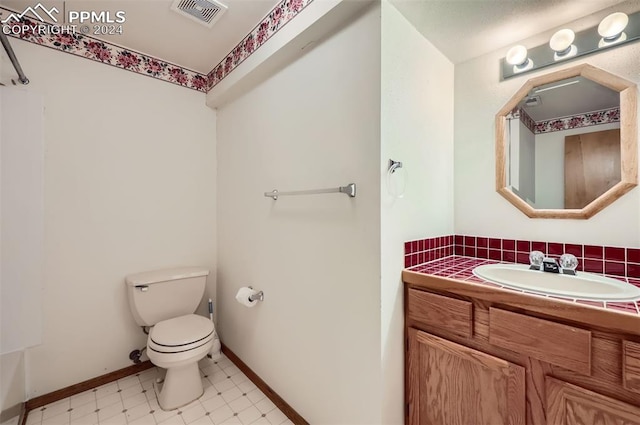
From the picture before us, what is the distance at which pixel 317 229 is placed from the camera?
1382mm

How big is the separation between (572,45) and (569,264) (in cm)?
94

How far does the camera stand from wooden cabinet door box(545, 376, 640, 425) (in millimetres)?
757

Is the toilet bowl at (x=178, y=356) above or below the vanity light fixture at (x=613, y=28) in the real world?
below

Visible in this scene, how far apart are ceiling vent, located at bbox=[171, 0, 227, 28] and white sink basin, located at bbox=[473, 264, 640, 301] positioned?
72.9 inches

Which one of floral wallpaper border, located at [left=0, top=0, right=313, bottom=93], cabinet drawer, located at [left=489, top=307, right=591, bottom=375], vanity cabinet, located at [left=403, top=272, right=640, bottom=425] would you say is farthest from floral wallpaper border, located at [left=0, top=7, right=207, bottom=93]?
cabinet drawer, located at [left=489, top=307, right=591, bottom=375]

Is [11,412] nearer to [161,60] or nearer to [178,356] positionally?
[178,356]

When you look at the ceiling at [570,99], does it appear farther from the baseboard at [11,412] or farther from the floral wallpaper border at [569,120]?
the baseboard at [11,412]

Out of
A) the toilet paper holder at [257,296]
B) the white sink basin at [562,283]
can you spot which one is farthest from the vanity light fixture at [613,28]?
the toilet paper holder at [257,296]

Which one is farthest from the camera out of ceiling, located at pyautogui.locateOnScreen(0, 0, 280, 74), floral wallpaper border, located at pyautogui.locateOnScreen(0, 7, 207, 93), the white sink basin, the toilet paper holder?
the toilet paper holder

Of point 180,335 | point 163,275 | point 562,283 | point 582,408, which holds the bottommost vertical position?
point 180,335

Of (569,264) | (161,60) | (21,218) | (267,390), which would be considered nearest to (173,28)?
(161,60)

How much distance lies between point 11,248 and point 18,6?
1295 mm

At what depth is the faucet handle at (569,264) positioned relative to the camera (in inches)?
44.6

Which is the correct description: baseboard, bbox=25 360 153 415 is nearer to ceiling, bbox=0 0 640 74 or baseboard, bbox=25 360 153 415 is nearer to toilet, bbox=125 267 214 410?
toilet, bbox=125 267 214 410
